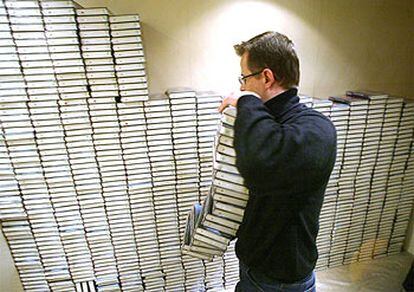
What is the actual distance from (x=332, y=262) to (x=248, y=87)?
2524 mm

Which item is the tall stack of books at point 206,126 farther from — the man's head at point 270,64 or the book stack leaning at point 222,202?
the man's head at point 270,64

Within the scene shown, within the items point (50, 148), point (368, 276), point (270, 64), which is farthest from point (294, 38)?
point (368, 276)

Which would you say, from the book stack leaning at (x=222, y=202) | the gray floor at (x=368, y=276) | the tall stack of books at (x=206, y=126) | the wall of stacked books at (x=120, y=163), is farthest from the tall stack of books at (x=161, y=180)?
the gray floor at (x=368, y=276)

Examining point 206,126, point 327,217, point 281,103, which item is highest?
point 281,103

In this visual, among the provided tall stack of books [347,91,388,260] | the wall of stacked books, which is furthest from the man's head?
tall stack of books [347,91,388,260]

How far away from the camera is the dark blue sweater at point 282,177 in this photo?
93 cm

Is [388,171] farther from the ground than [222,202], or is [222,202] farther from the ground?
[222,202]

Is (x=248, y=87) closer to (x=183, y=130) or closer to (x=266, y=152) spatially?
(x=266, y=152)

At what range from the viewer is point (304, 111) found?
Result: 107cm

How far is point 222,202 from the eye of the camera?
50.4 inches

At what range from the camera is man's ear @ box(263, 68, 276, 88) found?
109 centimetres

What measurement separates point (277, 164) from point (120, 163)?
1409mm

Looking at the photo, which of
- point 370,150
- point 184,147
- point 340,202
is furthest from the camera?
point 340,202

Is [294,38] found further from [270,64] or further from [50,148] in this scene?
[50,148]
